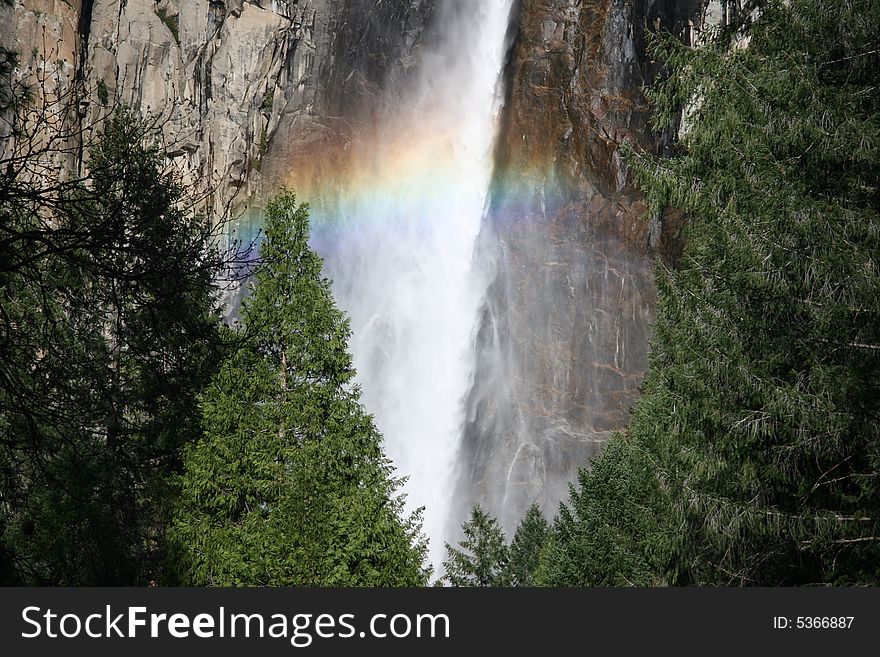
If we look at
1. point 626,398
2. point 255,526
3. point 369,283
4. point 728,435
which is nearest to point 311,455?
point 255,526

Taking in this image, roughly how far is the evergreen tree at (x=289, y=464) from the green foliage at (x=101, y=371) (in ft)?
2.11

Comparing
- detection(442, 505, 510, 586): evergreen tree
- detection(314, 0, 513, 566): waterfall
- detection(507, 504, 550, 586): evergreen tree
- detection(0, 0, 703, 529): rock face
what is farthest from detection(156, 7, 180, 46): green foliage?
detection(507, 504, 550, 586): evergreen tree

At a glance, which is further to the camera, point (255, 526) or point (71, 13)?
point (71, 13)

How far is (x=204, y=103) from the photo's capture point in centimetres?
3891

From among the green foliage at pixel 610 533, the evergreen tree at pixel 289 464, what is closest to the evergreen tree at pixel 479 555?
the green foliage at pixel 610 533

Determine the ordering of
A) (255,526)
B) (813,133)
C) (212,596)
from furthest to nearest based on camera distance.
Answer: (255,526)
(813,133)
(212,596)

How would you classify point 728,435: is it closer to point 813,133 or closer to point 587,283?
point 813,133

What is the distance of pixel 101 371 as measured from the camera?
9.09 m

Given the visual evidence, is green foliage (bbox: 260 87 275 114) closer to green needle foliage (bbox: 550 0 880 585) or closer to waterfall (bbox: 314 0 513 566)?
waterfall (bbox: 314 0 513 566)

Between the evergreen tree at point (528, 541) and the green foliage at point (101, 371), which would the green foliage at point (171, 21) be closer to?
the evergreen tree at point (528, 541)

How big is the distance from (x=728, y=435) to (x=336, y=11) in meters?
36.4

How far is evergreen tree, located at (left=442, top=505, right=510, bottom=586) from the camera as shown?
28625 millimetres

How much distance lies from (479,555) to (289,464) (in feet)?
68.9

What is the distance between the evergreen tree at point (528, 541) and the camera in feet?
97.2
